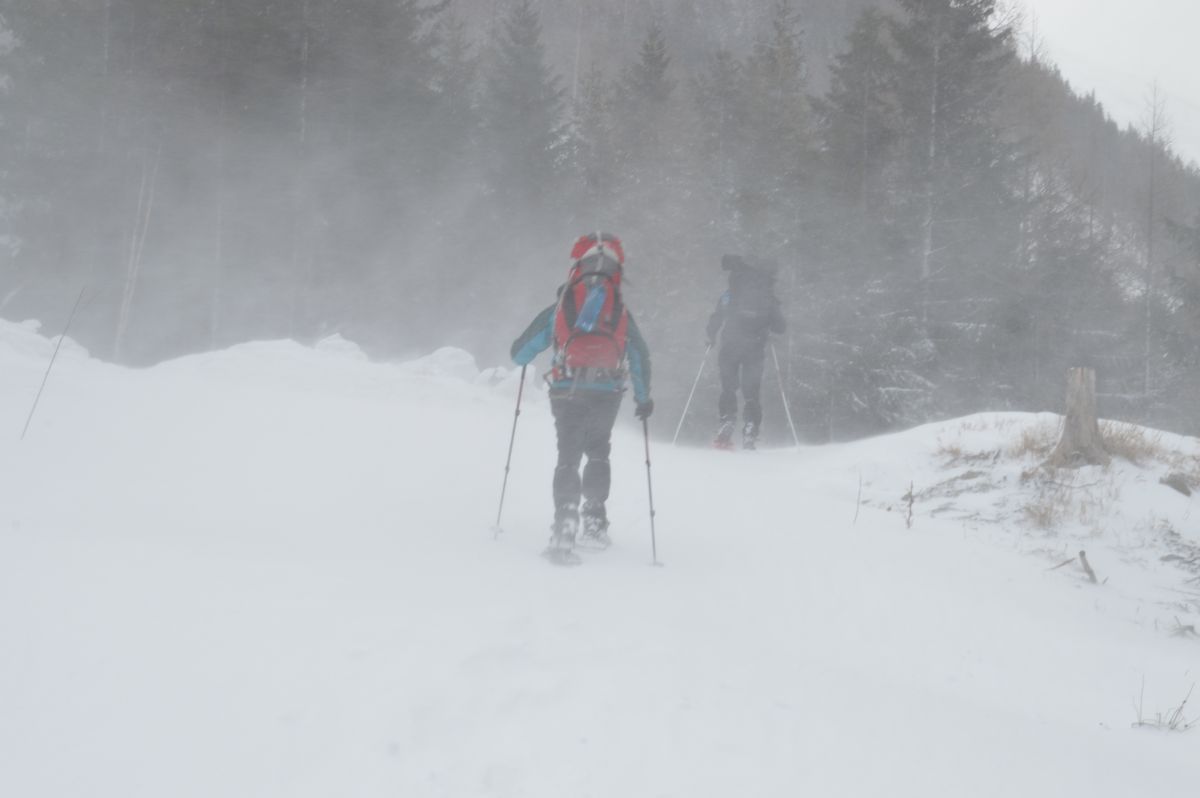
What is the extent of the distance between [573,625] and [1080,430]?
554 cm

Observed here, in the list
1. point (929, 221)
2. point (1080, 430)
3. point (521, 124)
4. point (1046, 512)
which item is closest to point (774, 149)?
point (929, 221)

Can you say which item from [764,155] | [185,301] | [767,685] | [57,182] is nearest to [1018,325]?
[764,155]

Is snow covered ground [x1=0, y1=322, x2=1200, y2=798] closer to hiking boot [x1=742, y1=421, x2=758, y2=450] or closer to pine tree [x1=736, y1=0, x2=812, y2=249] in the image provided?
hiking boot [x1=742, y1=421, x2=758, y2=450]

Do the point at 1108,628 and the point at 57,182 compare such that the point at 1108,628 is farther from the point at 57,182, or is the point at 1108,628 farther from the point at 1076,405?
the point at 57,182

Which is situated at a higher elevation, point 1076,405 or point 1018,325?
point 1018,325

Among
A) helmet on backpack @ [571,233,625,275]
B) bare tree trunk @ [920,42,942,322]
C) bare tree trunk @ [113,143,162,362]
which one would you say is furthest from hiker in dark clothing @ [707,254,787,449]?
bare tree trunk @ [113,143,162,362]

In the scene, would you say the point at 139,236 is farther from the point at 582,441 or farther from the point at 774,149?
the point at 582,441

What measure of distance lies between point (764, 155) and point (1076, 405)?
1404 centimetres

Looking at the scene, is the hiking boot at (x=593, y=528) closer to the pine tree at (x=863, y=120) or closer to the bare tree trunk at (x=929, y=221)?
the bare tree trunk at (x=929, y=221)

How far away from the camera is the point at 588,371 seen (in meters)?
5.24

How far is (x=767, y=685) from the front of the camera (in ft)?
10.8

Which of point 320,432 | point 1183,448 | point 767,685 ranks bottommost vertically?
point 767,685

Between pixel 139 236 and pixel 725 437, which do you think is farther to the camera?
pixel 139 236

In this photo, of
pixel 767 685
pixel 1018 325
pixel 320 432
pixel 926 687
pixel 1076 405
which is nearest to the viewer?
pixel 767 685
